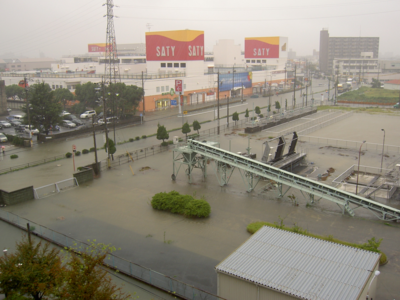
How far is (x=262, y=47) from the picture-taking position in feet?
271

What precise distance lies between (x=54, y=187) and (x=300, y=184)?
1273 cm

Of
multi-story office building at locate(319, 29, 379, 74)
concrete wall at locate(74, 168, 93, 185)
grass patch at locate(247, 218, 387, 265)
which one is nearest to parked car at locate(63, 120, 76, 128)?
concrete wall at locate(74, 168, 93, 185)

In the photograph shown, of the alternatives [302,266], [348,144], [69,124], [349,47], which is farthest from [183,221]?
[349,47]

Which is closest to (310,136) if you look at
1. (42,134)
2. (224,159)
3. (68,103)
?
(224,159)

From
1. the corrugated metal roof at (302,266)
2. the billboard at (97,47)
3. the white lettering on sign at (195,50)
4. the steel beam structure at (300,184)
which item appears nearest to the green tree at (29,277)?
the corrugated metal roof at (302,266)

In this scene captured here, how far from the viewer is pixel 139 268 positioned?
1170 cm

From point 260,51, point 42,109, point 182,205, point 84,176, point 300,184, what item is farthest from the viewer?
point 260,51

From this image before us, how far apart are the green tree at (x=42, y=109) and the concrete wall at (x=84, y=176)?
1329cm

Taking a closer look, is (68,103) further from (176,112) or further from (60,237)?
(60,237)

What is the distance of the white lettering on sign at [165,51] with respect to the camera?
183 ft

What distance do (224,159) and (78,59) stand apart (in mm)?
77099

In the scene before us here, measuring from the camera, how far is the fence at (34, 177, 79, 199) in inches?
758

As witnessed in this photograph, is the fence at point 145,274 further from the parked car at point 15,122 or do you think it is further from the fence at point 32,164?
the parked car at point 15,122

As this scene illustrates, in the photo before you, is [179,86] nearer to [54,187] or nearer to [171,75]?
[171,75]
